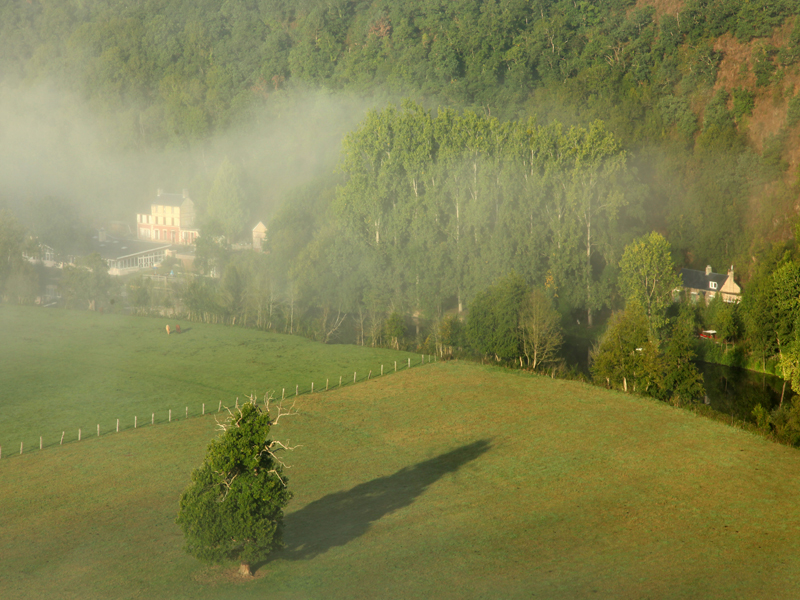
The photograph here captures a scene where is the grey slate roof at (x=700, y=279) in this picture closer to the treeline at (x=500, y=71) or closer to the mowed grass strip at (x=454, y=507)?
the treeline at (x=500, y=71)

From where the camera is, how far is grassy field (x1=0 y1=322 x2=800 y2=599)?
25844mm

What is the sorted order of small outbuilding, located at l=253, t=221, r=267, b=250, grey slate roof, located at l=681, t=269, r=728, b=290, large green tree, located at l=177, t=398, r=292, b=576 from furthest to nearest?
small outbuilding, located at l=253, t=221, r=267, b=250 → grey slate roof, located at l=681, t=269, r=728, b=290 → large green tree, located at l=177, t=398, r=292, b=576

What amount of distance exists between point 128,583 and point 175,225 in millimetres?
90550

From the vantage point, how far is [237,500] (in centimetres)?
2597

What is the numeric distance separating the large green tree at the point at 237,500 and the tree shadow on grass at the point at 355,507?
163 cm

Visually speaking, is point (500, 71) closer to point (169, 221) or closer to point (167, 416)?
point (169, 221)

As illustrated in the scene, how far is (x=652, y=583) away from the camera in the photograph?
25406 millimetres

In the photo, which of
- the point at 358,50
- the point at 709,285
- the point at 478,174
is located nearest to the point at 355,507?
the point at 478,174

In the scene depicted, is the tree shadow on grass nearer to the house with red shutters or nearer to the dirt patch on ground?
the dirt patch on ground

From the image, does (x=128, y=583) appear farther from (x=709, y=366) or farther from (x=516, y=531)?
(x=709, y=366)

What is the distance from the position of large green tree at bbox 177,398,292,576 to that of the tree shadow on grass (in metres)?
1.63

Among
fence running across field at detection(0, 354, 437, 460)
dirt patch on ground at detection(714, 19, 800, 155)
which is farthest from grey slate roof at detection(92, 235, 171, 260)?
dirt patch on ground at detection(714, 19, 800, 155)

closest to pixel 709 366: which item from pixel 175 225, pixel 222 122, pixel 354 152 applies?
pixel 354 152

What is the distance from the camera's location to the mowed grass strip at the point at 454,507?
25.8m
